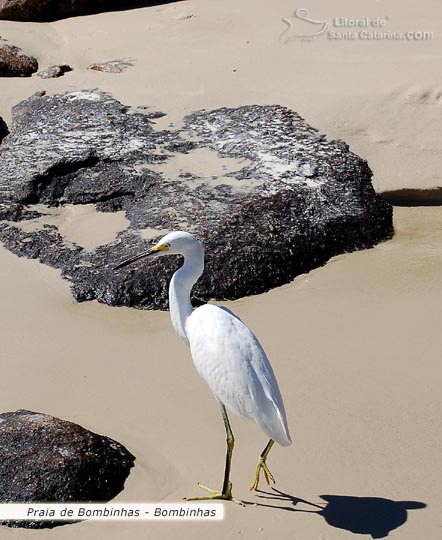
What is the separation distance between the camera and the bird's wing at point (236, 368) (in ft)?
13.8

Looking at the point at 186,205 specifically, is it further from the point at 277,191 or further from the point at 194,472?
the point at 194,472

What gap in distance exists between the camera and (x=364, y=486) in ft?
15.0

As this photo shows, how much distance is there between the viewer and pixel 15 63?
9555mm

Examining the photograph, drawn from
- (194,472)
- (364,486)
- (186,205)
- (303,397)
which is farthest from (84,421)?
(186,205)

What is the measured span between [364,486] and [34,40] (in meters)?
7.24

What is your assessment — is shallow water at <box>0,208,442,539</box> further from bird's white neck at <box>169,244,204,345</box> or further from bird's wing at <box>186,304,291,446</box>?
bird's white neck at <box>169,244,204,345</box>

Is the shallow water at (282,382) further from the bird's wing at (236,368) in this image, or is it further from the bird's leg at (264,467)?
the bird's wing at (236,368)

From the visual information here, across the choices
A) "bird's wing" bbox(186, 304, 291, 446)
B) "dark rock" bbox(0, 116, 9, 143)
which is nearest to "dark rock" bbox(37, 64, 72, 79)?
"dark rock" bbox(0, 116, 9, 143)

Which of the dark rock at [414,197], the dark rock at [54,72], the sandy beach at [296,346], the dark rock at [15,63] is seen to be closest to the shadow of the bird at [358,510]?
the sandy beach at [296,346]

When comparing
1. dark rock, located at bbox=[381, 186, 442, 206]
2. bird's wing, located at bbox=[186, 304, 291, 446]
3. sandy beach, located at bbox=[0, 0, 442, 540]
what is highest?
bird's wing, located at bbox=[186, 304, 291, 446]

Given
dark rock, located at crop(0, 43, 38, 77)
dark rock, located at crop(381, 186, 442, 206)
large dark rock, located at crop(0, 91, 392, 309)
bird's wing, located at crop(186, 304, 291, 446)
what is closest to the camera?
bird's wing, located at crop(186, 304, 291, 446)

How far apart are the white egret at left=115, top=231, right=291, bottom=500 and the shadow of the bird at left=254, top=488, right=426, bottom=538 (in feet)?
0.50

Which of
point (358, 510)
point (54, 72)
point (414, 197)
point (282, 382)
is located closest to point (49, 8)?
point (54, 72)

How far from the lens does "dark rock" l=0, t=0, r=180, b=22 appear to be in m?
10.9
